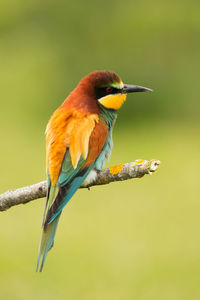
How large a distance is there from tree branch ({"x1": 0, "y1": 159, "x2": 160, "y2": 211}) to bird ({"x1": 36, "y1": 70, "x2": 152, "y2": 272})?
73 mm

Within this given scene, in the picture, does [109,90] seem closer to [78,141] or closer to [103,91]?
[103,91]

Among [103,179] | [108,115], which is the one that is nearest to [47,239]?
[103,179]

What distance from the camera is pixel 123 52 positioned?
34.6 feet

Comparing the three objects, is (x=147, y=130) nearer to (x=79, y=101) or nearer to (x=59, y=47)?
(x=59, y=47)

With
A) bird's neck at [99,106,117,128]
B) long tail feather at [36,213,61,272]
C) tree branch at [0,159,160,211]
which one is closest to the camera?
tree branch at [0,159,160,211]

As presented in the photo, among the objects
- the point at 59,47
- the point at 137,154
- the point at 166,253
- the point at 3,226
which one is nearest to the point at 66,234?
the point at 3,226

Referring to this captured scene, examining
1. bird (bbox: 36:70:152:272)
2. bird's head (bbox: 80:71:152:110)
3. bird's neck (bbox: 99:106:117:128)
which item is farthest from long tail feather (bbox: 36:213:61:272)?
bird's head (bbox: 80:71:152:110)

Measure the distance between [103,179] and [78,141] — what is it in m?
0.19

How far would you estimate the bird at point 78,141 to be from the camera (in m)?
2.52

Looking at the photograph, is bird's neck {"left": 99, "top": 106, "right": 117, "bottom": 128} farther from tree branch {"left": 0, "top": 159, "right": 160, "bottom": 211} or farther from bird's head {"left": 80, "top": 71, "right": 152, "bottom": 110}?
tree branch {"left": 0, "top": 159, "right": 160, "bottom": 211}

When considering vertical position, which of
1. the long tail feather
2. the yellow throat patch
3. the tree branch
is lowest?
the long tail feather

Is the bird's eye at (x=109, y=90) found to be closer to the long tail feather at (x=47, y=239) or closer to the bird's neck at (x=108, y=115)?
the bird's neck at (x=108, y=115)

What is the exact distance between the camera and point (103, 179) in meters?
2.53

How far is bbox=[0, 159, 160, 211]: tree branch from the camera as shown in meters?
2.25
